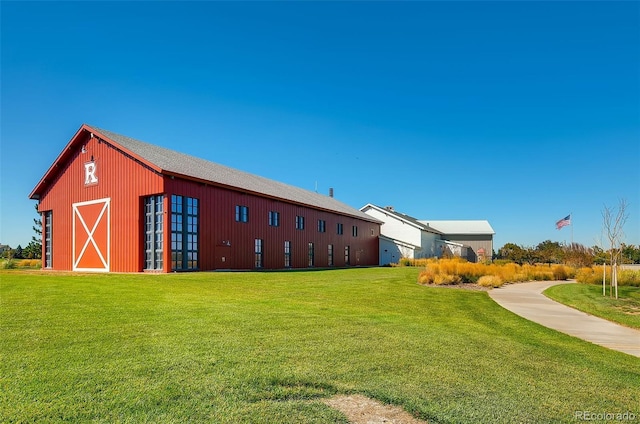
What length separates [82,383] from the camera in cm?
399

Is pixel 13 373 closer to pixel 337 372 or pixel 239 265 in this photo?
pixel 337 372

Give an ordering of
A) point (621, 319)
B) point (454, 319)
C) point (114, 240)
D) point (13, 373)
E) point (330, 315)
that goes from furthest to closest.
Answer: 1. point (114, 240)
2. point (621, 319)
3. point (454, 319)
4. point (330, 315)
5. point (13, 373)

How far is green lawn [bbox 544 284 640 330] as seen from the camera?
9.91m

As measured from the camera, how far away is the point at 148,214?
21.1 metres

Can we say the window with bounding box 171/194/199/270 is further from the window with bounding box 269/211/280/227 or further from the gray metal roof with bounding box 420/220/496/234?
the gray metal roof with bounding box 420/220/496/234

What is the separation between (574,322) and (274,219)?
2136cm

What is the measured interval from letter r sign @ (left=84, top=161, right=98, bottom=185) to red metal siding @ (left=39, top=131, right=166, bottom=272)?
228mm

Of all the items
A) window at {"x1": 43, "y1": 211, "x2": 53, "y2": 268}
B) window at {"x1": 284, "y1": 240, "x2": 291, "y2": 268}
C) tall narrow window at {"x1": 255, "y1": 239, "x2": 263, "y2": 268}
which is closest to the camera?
tall narrow window at {"x1": 255, "y1": 239, "x2": 263, "y2": 268}

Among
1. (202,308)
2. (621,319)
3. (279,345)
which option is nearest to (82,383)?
(279,345)

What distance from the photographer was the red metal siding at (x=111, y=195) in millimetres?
21047

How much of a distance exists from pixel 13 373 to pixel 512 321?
8.73 m

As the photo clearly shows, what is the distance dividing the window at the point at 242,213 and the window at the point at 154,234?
16.8ft

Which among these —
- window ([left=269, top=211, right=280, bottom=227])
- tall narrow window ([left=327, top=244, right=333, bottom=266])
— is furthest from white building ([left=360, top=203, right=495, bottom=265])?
window ([left=269, top=211, right=280, bottom=227])

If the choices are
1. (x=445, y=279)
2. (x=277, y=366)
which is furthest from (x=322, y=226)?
(x=277, y=366)
